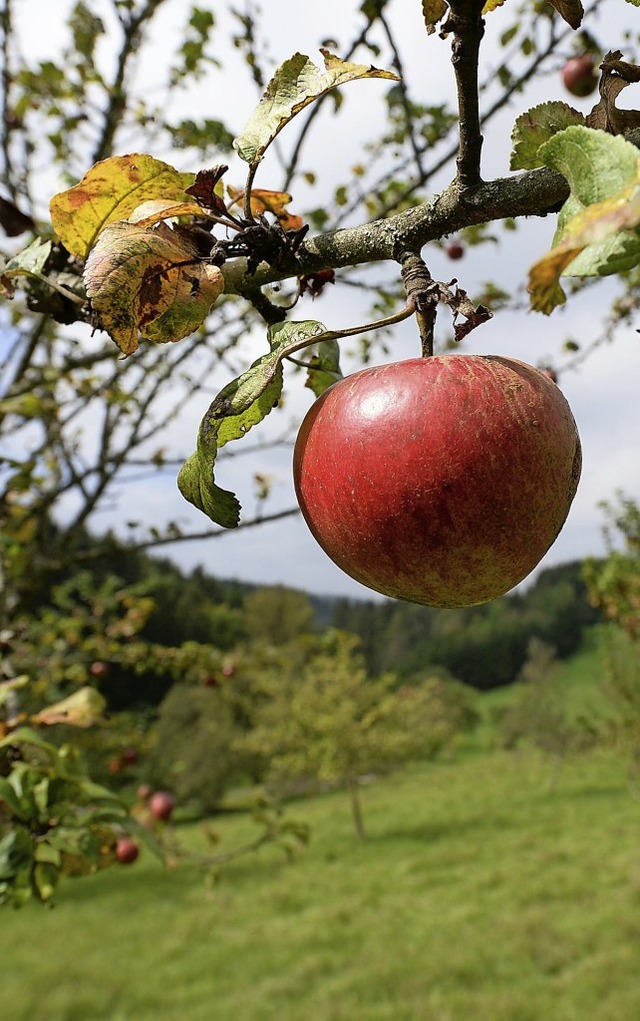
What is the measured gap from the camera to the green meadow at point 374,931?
655 cm

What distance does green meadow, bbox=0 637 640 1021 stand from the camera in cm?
655

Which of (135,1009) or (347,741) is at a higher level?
(347,741)

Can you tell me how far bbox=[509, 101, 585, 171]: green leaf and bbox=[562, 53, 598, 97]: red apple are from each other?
2.10m

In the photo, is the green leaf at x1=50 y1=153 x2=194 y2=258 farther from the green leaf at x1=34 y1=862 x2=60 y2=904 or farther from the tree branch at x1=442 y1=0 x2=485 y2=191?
the green leaf at x1=34 y1=862 x2=60 y2=904

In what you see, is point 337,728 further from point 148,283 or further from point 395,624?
point 395,624

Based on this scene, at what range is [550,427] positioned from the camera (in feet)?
2.19

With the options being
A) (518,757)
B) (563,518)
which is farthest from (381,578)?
(518,757)

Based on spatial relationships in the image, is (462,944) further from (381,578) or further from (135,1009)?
(381,578)

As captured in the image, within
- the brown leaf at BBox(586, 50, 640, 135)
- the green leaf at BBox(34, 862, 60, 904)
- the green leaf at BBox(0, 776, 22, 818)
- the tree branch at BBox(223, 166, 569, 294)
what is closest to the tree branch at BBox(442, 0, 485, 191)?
the tree branch at BBox(223, 166, 569, 294)

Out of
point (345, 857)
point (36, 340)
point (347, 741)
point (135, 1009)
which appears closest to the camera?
point (36, 340)

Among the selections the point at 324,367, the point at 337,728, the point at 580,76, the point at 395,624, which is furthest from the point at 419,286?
the point at 395,624

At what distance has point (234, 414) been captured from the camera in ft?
1.98

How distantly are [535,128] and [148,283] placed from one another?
1.22ft

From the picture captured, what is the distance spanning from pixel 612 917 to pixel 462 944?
1673 mm
